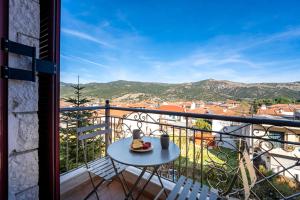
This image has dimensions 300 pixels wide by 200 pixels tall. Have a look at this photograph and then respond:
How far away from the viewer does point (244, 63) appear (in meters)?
22.2

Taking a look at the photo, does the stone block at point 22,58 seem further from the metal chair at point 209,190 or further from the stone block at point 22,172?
the metal chair at point 209,190

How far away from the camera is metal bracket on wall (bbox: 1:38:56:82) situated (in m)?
0.77

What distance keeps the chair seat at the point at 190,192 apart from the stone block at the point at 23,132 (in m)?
1.09

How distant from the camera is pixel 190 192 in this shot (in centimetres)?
152

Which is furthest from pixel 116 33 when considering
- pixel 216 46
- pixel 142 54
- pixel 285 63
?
pixel 285 63

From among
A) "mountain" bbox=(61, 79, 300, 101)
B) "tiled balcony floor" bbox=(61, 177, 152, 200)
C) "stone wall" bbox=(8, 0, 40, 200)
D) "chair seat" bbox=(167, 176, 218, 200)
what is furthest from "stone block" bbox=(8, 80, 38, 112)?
"mountain" bbox=(61, 79, 300, 101)

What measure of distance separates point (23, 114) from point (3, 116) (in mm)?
103

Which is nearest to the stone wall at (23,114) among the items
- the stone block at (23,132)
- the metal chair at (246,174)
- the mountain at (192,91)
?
the stone block at (23,132)

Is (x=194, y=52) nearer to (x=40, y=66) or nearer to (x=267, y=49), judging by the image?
(x=267, y=49)

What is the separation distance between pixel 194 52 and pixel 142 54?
6782 millimetres

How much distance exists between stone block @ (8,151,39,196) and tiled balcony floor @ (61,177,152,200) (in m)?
1.57

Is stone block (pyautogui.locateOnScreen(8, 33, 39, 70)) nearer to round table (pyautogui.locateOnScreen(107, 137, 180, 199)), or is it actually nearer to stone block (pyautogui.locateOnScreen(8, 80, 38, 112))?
stone block (pyautogui.locateOnScreen(8, 80, 38, 112))

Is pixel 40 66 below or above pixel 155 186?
above

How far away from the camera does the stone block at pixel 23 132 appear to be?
0.81 meters
